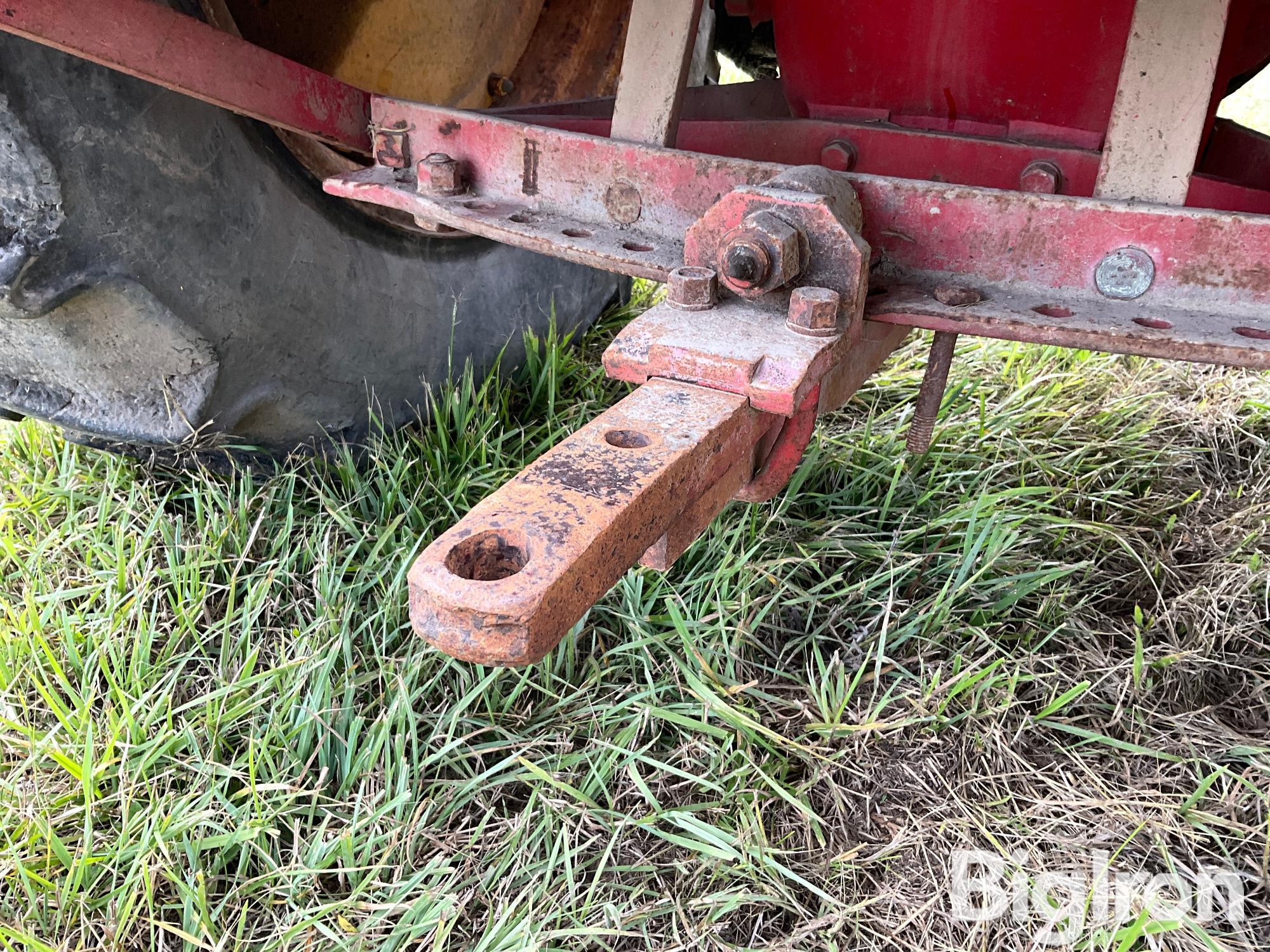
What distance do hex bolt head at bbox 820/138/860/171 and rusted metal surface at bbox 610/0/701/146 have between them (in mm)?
294

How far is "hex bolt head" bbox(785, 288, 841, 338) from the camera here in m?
0.97

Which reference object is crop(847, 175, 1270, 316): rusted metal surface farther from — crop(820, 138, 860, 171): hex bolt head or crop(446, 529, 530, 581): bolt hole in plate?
crop(446, 529, 530, 581): bolt hole in plate

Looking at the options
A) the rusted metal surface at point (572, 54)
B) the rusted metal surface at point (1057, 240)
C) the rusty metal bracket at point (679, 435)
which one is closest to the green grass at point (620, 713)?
the rusty metal bracket at point (679, 435)

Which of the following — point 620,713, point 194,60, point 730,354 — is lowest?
point 620,713

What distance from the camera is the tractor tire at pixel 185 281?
1183 mm

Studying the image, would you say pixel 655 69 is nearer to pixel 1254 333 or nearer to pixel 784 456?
pixel 784 456

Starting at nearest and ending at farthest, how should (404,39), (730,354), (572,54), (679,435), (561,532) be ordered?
(561,532)
(679,435)
(730,354)
(404,39)
(572,54)

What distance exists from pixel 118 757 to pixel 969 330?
47.5 inches

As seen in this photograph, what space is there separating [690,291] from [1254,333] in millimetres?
581

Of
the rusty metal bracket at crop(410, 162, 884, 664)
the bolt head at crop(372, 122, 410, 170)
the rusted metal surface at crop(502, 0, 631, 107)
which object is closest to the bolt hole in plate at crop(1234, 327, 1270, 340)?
the rusty metal bracket at crop(410, 162, 884, 664)

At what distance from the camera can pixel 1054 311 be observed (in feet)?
3.50

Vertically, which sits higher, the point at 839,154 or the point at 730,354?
the point at 839,154

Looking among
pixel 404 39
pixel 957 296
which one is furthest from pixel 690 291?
pixel 404 39

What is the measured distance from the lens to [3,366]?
1.32m
